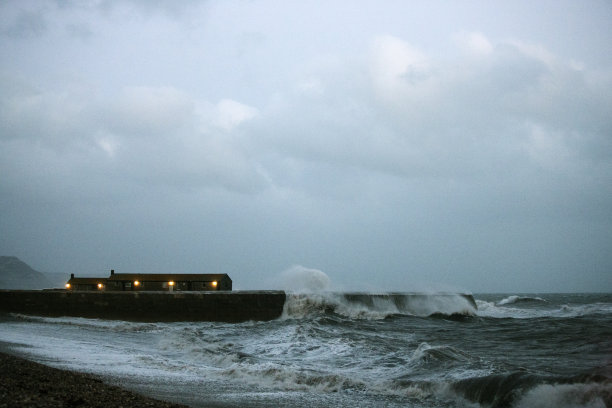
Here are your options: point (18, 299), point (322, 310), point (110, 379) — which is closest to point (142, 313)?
point (18, 299)

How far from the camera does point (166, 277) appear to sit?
125 feet

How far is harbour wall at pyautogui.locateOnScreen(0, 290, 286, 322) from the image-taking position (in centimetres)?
2577

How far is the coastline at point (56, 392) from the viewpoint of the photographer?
4.69 m

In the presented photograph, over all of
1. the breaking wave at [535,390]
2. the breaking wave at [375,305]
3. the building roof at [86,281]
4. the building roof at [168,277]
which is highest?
the building roof at [168,277]

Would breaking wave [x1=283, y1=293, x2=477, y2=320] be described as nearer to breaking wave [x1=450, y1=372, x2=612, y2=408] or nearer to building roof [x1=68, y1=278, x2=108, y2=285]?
breaking wave [x1=450, y1=372, x2=612, y2=408]

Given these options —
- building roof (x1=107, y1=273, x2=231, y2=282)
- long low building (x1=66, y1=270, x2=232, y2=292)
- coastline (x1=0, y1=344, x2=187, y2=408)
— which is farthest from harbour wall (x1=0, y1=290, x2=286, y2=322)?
coastline (x1=0, y1=344, x2=187, y2=408)

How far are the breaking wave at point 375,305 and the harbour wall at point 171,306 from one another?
52.9 inches

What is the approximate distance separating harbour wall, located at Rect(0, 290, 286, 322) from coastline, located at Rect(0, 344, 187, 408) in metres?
19.2

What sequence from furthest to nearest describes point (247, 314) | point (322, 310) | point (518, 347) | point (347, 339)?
point (322, 310), point (247, 314), point (347, 339), point (518, 347)

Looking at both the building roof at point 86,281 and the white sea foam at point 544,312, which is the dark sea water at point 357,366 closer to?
the white sea foam at point 544,312

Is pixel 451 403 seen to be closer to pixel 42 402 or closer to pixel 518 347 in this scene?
pixel 42 402

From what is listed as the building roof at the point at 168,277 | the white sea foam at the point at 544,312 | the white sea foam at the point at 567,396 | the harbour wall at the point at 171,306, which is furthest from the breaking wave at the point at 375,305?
the white sea foam at the point at 567,396

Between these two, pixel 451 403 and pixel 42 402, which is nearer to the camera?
pixel 42 402

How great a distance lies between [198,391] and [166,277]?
32.8m
